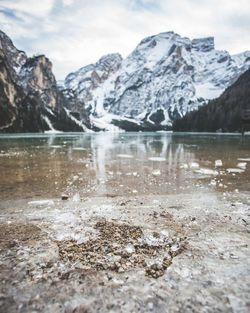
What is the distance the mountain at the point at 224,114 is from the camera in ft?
421

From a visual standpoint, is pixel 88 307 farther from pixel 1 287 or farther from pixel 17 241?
pixel 17 241

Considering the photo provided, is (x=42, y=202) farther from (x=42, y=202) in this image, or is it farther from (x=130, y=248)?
(x=130, y=248)

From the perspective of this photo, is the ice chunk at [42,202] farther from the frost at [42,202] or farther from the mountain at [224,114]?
the mountain at [224,114]

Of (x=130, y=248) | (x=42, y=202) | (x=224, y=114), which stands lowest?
(x=42, y=202)

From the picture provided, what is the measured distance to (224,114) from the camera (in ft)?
452

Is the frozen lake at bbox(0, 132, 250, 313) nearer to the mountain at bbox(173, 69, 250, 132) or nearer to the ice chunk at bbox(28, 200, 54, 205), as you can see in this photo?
the ice chunk at bbox(28, 200, 54, 205)

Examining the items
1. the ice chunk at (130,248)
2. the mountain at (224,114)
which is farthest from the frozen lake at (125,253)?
the mountain at (224,114)

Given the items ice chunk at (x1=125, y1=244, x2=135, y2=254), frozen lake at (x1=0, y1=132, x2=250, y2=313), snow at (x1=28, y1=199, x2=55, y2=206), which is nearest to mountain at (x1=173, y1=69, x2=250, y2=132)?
frozen lake at (x1=0, y1=132, x2=250, y2=313)

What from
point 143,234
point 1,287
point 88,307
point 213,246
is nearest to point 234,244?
point 213,246

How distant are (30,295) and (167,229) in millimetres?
2938

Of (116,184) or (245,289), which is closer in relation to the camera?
(245,289)

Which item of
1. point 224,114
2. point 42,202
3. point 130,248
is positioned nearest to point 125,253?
point 130,248

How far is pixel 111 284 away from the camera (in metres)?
2.74

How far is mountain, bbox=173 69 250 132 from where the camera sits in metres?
128
